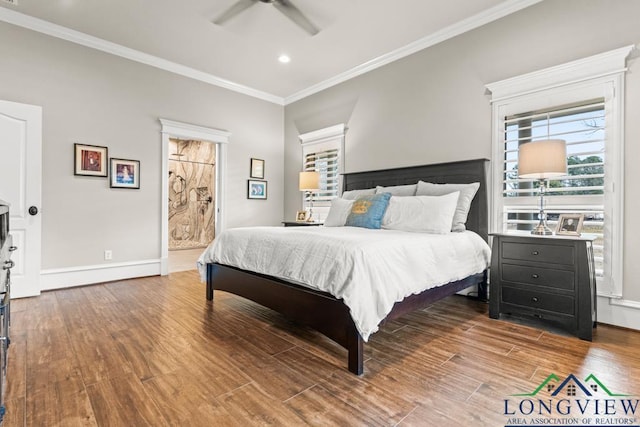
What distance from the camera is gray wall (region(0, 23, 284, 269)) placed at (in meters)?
3.69

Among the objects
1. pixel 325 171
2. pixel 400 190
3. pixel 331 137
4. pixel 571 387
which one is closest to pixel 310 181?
pixel 325 171

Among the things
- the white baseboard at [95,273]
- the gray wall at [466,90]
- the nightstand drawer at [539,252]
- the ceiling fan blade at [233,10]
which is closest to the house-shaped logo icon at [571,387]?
the nightstand drawer at [539,252]

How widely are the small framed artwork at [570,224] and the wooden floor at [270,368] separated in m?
0.80

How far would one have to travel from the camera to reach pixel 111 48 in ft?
13.6

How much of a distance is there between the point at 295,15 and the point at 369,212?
2243mm

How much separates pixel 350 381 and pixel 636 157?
2.83 metres

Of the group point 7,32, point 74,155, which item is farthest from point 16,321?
point 7,32

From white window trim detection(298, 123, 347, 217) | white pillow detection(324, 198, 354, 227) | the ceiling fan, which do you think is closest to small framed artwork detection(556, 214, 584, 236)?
white pillow detection(324, 198, 354, 227)

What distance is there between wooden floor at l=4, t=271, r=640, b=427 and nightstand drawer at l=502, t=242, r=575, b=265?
56 centimetres

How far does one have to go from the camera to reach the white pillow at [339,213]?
3.68 meters

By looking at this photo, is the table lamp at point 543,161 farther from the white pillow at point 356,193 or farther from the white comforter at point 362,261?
the white pillow at point 356,193

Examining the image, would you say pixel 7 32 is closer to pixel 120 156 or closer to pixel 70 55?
pixel 70 55

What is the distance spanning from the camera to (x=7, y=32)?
11.5ft

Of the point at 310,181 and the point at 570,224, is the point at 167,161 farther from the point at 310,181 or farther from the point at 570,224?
the point at 570,224
